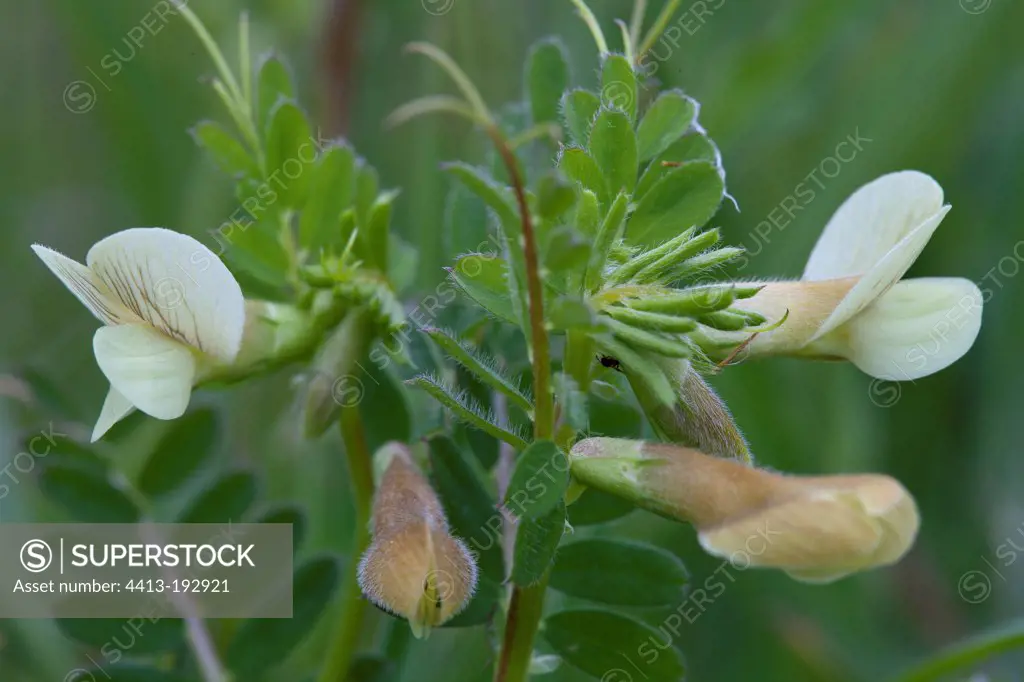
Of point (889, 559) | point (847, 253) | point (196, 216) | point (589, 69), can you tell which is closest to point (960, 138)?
point (589, 69)

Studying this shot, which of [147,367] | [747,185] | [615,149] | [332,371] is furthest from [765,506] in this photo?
[747,185]

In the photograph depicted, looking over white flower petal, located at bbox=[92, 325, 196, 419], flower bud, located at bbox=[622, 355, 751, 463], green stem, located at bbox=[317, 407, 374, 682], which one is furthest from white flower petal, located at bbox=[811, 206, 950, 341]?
white flower petal, located at bbox=[92, 325, 196, 419]

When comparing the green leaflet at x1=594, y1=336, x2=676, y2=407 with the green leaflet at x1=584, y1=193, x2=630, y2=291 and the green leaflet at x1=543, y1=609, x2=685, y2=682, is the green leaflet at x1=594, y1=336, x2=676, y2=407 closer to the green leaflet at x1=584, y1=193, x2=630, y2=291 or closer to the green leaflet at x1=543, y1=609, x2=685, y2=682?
the green leaflet at x1=584, y1=193, x2=630, y2=291

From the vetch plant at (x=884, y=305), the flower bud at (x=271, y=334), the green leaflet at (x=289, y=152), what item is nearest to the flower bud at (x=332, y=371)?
the flower bud at (x=271, y=334)

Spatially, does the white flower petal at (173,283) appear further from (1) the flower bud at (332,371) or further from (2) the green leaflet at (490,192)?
(2) the green leaflet at (490,192)

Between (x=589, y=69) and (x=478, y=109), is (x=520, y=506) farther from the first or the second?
(x=589, y=69)

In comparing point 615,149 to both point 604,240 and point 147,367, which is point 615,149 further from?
point 147,367
